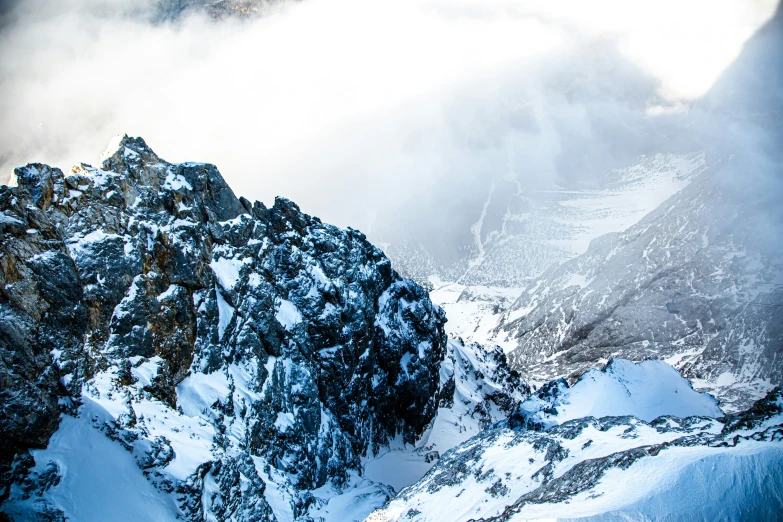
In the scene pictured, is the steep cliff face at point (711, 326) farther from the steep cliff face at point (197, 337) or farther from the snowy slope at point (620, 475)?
the steep cliff face at point (197, 337)

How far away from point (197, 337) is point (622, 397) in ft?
246

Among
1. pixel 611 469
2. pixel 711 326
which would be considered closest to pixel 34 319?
pixel 611 469

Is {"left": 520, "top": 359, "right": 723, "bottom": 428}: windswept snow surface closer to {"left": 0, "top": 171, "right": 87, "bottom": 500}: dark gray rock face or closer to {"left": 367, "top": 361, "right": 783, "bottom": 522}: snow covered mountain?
{"left": 367, "top": 361, "right": 783, "bottom": 522}: snow covered mountain

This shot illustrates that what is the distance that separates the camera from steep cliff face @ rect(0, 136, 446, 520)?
1748 inches

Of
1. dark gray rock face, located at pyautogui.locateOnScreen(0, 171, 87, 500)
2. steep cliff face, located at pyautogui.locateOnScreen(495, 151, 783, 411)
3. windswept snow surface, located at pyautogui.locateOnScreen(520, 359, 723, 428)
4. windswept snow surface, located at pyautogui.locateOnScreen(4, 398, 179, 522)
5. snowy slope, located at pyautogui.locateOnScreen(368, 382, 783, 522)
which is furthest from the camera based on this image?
steep cliff face, located at pyautogui.locateOnScreen(495, 151, 783, 411)

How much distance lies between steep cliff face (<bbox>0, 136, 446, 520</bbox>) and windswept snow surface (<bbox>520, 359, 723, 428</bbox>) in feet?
103

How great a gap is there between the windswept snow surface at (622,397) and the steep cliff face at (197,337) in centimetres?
3147

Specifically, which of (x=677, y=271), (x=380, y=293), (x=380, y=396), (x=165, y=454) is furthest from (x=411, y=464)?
(x=677, y=271)

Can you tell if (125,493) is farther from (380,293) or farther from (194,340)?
(380,293)

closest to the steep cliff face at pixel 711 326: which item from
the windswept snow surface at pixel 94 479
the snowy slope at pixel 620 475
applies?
the snowy slope at pixel 620 475

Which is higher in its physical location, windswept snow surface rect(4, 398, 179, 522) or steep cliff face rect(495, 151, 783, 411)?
windswept snow surface rect(4, 398, 179, 522)

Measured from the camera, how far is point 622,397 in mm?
84750

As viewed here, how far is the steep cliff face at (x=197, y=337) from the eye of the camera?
44406 mm

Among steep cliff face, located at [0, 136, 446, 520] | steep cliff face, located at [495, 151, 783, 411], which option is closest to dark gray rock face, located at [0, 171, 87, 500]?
steep cliff face, located at [0, 136, 446, 520]
